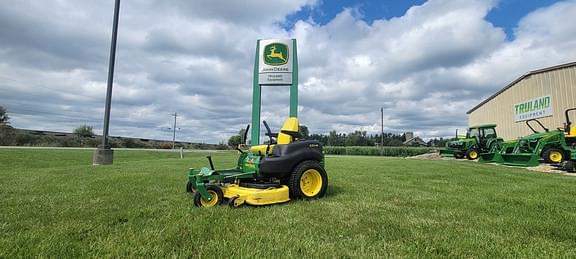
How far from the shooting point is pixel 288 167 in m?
4.86

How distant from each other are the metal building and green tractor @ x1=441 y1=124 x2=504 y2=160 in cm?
359

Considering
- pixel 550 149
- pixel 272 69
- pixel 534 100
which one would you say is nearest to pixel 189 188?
pixel 272 69

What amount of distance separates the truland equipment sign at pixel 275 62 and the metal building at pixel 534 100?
16.9m

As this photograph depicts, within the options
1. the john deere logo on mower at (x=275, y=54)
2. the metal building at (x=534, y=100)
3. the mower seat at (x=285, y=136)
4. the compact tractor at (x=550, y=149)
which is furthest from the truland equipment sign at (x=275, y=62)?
the metal building at (x=534, y=100)

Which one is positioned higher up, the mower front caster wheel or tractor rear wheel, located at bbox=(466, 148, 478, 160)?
tractor rear wheel, located at bbox=(466, 148, 478, 160)

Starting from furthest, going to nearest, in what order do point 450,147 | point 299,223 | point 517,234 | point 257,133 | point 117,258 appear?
point 450,147 → point 257,133 → point 299,223 → point 517,234 → point 117,258

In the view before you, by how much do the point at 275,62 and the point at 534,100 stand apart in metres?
18.5

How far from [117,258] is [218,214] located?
1.47 metres

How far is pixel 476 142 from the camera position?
20938mm

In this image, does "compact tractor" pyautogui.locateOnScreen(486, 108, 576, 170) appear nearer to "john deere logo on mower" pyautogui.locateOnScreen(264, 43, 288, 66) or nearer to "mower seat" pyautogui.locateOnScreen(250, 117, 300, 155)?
"mower seat" pyautogui.locateOnScreen(250, 117, 300, 155)

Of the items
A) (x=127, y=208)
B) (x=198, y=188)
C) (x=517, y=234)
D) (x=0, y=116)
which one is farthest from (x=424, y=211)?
(x=0, y=116)

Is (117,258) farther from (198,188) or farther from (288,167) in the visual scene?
(288,167)

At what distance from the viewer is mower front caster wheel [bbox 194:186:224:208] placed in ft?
14.0

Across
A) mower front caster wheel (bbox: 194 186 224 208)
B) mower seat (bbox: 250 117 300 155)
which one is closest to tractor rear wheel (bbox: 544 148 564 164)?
mower seat (bbox: 250 117 300 155)
